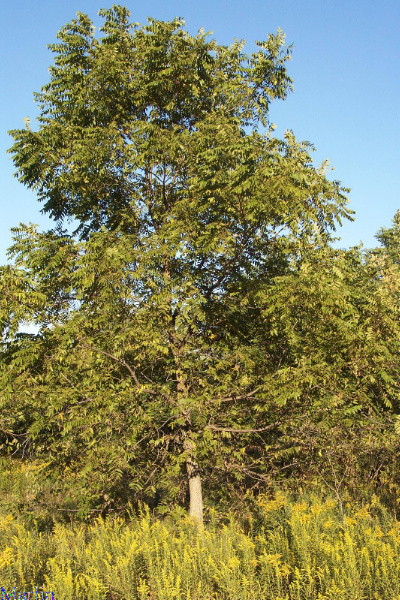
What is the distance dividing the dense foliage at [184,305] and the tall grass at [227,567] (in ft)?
4.75

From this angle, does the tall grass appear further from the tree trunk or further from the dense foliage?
the tree trunk

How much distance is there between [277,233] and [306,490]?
491cm

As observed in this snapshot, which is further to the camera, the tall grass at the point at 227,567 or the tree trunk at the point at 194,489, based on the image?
the tree trunk at the point at 194,489

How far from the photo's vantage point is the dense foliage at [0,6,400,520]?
24.4 feet

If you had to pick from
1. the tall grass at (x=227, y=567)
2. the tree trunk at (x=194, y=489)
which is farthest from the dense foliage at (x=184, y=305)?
the tall grass at (x=227, y=567)

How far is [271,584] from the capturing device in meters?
4.84

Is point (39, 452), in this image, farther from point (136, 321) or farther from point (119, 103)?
point (119, 103)

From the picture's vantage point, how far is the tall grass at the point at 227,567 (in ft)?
14.9

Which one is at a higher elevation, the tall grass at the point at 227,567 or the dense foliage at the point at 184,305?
the dense foliage at the point at 184,305

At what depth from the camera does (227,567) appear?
4.68 meters

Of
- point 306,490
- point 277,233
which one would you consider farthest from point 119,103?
point 306,490

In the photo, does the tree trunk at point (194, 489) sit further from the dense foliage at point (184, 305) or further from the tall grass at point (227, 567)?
the tall grass at point (227, 567)

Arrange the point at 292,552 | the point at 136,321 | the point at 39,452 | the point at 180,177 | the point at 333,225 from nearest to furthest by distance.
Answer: the point at 292,552 < the point at 136,321 < the point at 39,452 < the point at 333,225 < the point at 180,177

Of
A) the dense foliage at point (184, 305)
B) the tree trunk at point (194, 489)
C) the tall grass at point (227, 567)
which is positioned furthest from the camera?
the tree trunk at point (194, 489)
